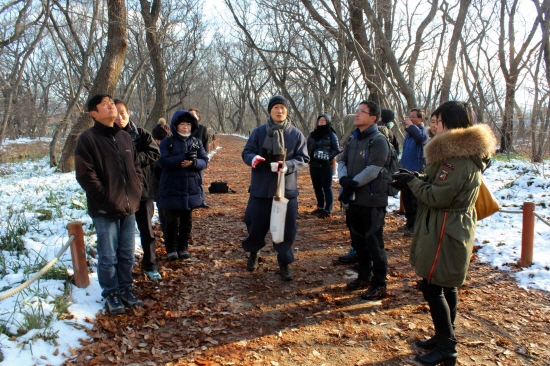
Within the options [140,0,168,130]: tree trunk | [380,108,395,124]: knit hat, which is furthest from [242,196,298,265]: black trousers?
[140,0,168,130]: tree trunk

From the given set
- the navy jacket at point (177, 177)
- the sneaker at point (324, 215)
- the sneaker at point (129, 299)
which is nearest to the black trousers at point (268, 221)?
the navy jacket at point (177, 177)

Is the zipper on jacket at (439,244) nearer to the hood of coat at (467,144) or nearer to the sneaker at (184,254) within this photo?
the hood of coat at (467,144)

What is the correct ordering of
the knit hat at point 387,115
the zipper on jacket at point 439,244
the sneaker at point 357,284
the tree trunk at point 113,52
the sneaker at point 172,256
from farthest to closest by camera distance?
the tree trunk at point 113,52
the knit hat at point 387,115
the sneaker at point 172,256
the sneaker at point 357,284
the zipper on jacket at point 439,244

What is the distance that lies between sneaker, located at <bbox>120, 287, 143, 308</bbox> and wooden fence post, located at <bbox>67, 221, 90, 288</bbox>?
18.4 inches

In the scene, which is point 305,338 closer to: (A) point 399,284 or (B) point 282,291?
(B) point 282,291

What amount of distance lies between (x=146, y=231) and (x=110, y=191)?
1118mm

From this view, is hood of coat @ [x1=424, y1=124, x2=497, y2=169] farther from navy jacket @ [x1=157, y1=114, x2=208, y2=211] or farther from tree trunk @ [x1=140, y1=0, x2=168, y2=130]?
tree trunk @ [x1=140, y1=0, x2=168, y2=130]

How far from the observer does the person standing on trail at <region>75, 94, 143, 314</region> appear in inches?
136

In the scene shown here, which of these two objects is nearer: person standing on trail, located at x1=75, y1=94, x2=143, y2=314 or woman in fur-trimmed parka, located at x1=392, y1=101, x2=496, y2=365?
woman in fur-trimmed parka, located at x1=392, y1=101, x2=496, y2=365

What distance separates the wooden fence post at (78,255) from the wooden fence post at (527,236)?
5.31m

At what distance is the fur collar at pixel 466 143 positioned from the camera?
2789mm

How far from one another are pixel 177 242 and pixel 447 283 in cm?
368

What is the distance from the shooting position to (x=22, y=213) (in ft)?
19.2

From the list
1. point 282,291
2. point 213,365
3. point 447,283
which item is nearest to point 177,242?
point 282,291
